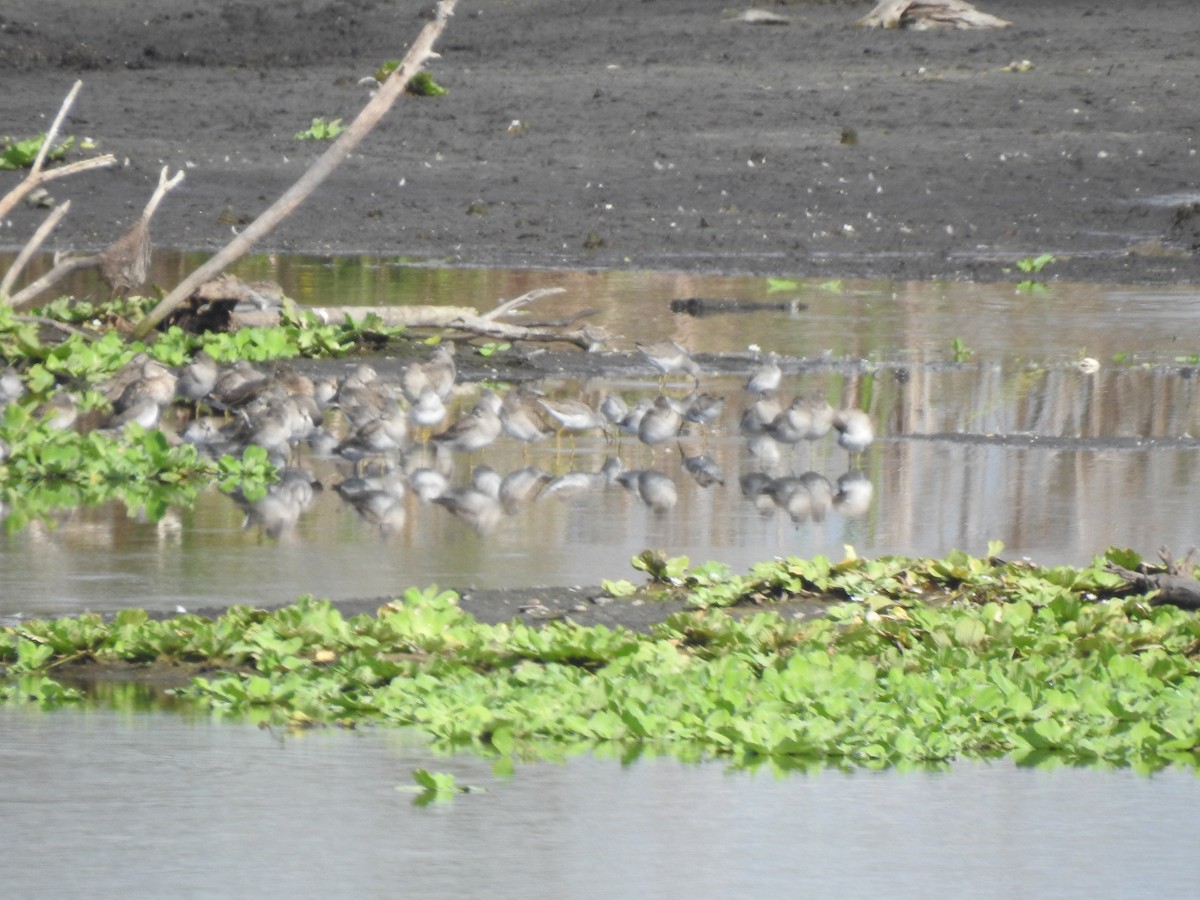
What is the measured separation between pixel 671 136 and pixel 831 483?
15300mm

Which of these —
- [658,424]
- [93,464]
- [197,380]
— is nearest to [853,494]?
[658,424]

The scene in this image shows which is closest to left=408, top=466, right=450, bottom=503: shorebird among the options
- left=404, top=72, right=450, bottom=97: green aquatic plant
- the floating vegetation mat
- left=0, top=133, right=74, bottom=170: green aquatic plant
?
the floating vegetation mat

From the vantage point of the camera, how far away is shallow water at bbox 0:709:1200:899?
4.62 m

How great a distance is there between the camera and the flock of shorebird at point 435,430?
9.30 meters

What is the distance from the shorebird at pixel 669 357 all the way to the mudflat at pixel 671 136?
6.34m

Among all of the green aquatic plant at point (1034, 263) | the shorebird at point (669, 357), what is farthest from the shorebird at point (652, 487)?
the green aquatic plant at point (1034, 263)

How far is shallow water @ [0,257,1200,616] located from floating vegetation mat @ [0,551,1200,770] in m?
0.86

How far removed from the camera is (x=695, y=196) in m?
22.2

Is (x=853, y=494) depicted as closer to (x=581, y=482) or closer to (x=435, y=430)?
(x=581, y=482)

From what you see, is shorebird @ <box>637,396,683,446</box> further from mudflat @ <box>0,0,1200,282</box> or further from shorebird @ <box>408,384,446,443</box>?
mudflat @ <box>0,0,1200,282</box>

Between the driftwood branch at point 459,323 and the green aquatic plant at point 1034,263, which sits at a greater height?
the green aquatic plant at point 1034,263

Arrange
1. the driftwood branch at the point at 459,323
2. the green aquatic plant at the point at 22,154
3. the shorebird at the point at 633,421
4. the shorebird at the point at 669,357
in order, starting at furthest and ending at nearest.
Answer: the green aquatic plant at the point at 22,154
the driftwood branch at the point at 459,323
the shorebird at the point at 669,357
the shorebird at the point at 633,421

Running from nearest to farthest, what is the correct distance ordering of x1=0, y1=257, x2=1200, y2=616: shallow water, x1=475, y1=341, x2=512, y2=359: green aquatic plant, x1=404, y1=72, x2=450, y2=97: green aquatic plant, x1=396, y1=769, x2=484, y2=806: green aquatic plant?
x1=396, y1=769, x2=484, y2=806: green aquatic plant → x1=0, y1=257, x2=1200, y2=616: shallow water → x1=475, y1=341, x2=512, y2=359: green aquatic plant → x1=404, y1=72, x2=450, y2=97: green aquatic plant

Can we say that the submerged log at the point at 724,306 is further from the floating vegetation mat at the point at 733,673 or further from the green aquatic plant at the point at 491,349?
the floating vegetation mat at the point at 733,673
